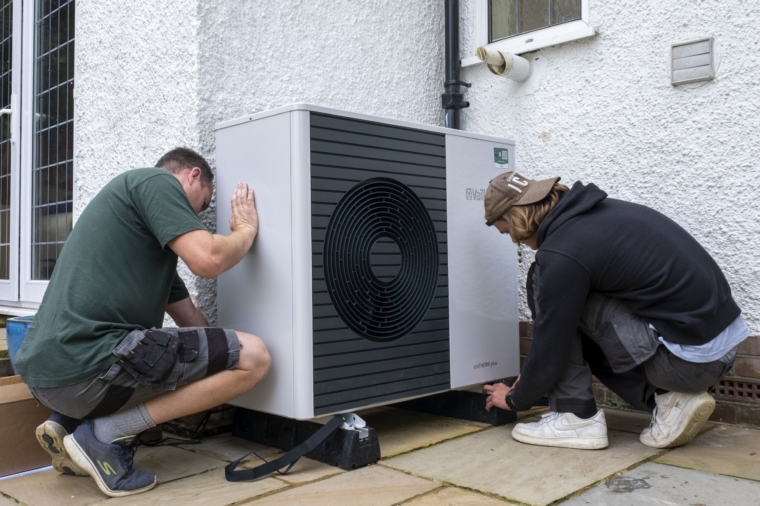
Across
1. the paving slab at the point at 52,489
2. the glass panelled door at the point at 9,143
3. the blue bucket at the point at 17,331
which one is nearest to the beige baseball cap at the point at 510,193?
the paving slab at the point at 52,489

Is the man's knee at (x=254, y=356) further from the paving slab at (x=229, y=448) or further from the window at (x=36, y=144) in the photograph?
the window at (x=36, y=144)

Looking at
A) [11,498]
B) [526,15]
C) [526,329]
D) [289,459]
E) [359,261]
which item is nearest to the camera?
[11,498]

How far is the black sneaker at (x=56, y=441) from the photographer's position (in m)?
2.03

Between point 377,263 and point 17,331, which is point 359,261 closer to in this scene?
point 377,263

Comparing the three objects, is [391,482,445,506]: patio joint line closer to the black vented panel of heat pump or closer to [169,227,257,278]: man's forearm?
the black vented panel of heat pump

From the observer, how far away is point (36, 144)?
3.79 m

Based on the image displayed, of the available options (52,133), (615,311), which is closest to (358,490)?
(615,311)

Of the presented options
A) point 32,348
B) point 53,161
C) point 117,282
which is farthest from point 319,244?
point 53,161

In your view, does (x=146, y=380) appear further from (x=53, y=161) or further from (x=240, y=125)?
(x=53, y=161)

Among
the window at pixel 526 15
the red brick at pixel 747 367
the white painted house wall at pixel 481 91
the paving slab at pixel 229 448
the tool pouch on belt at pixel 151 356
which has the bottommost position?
the paving slab at pixel 229 448

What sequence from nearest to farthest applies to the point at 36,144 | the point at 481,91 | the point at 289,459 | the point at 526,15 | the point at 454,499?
1. the point at 454,499
2. the point at 289,459
3. the point at 526,15
4. the point at 481,91
5. the point at 36,144

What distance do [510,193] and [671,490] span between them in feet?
3.60

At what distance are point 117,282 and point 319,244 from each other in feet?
2.12

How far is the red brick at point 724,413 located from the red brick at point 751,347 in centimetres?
22
